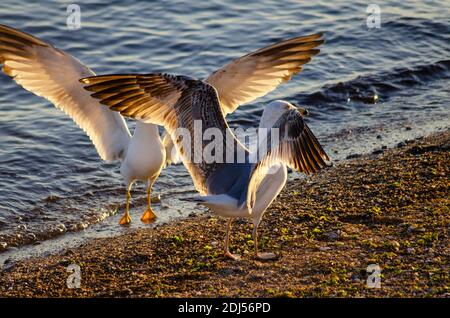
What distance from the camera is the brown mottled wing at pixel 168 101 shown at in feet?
21.2

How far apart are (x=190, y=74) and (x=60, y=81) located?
5.36 metres

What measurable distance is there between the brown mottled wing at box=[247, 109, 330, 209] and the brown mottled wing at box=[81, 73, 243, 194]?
563mm

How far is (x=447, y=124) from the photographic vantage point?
36.5 feet

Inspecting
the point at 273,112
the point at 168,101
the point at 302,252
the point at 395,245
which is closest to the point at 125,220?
the point at 168,101

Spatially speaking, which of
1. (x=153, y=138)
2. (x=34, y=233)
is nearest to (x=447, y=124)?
(x=153, y=138)

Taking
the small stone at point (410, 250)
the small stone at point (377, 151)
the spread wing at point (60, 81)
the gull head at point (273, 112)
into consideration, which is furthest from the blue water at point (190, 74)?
the small stone at point (410, 250)

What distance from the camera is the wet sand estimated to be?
6102 millimetres

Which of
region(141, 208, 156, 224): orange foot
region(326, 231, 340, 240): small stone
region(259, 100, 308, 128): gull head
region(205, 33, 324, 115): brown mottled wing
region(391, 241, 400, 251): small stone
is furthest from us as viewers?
region(141, 208, 156, 224): orange foot

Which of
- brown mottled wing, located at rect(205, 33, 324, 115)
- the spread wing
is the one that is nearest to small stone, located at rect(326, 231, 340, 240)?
brown mottled wing, located at rect(205, 33, 324, 115)

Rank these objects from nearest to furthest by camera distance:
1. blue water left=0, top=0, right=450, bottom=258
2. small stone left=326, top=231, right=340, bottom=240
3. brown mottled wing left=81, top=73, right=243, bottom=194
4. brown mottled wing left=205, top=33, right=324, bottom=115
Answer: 1. brown mottled wing left=81, top=73, right=243, bottom=194
2. small stone left=326, top=231, right=340, bottom=240
3. brown mottled wing left=205, top=33, right=324, bottom=115
4. blue water left=0, top=0, right=450, bottom=258

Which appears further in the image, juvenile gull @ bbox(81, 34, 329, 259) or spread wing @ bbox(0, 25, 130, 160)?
spread wing @ bbox(0, 25, 130, 160)

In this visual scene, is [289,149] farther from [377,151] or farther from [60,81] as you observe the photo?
[377,151]

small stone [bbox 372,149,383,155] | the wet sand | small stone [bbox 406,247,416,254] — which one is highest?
small stone [bbox 406,247,416,254]

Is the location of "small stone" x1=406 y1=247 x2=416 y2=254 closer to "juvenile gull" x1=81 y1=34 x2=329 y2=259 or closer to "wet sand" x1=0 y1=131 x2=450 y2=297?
"wet sand" x1=0 y1=131 x2=450 y2=297
